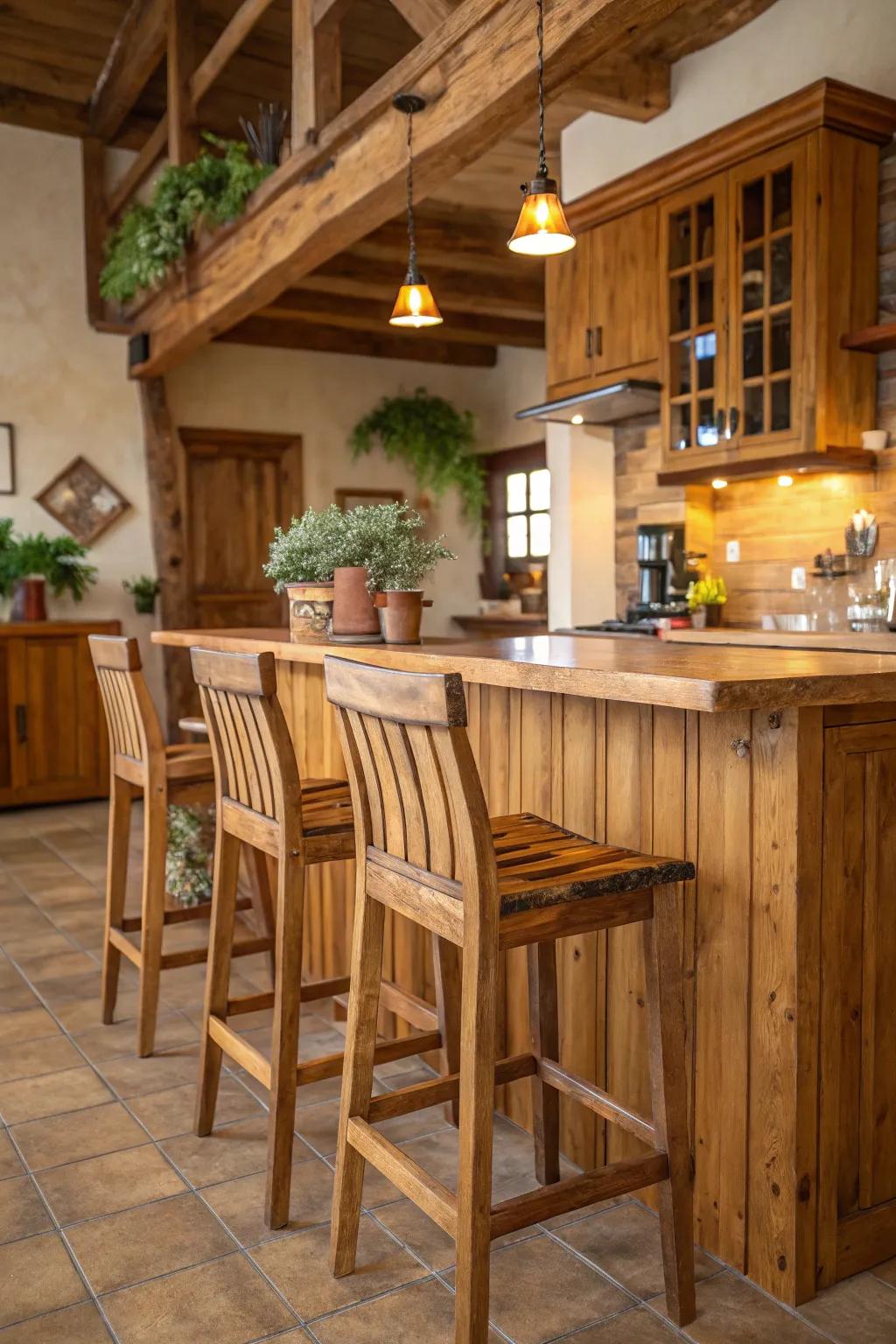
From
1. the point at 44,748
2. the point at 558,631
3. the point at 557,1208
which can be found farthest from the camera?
the point at 44,748

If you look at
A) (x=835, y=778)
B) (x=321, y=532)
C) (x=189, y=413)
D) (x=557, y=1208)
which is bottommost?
(x=557, y=1208)

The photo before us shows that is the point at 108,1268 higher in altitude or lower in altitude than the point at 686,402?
lower

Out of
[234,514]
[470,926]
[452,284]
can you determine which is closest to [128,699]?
[470,926]

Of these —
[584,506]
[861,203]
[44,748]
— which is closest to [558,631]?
[584,506]

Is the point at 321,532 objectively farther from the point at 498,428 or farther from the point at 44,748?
the point at 498,428

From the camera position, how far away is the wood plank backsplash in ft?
13.4

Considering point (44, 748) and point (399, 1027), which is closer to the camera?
point (399, 1027)

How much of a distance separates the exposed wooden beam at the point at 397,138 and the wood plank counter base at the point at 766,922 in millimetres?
1799

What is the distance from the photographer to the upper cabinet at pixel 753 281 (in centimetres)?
394

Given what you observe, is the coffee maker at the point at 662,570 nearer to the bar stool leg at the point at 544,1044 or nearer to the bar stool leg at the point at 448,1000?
the bar stool leg at the point at 448,1000

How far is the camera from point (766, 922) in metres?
1.79

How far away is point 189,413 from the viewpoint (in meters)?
7.39

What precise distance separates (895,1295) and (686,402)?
349 cm

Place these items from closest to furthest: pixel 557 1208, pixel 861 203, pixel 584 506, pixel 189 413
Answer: pixel 557 1208, pixel 861 203, pixel 584 506, pixel 189 413
